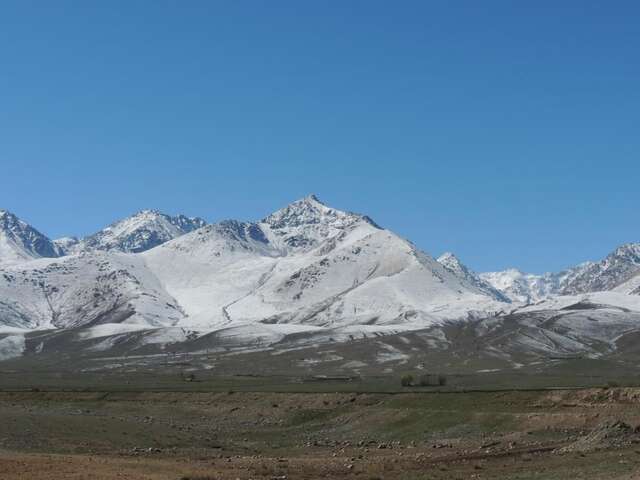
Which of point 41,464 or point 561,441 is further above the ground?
point 41,464

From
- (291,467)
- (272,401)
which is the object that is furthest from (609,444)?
(272,401)

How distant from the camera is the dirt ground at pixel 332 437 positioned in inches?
2232

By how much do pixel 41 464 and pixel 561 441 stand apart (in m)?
41.6

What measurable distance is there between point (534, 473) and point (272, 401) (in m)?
69.8

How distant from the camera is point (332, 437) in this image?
9225 cm

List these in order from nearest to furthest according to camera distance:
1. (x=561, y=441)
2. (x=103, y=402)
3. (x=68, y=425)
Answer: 1. (x=561, y=441)
2. (x=68, y=425)
3. (x=103, y=402)

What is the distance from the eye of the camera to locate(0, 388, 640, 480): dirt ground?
56688 millimetres

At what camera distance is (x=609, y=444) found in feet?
207

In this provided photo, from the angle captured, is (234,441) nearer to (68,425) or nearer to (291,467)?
(68,425)

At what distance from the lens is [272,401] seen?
119000 millimetres

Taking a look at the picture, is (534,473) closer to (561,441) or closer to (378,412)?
(561,441)

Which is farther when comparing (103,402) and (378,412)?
(103,402)

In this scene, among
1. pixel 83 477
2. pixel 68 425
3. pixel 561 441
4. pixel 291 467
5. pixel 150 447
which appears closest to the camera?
pixel 83 477

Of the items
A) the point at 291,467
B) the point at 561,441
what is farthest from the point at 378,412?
the point at 291,467
